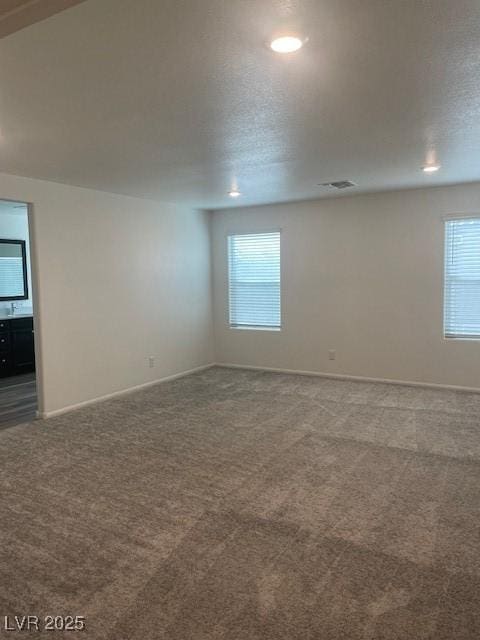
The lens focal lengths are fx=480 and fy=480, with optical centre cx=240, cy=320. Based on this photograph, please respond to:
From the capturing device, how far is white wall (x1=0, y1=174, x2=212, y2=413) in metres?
4.92

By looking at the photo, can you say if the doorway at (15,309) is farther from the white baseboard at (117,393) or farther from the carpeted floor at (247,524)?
the carpeted floor at (247,524)

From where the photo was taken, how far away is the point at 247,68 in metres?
2.25

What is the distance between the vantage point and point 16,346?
7.09 m

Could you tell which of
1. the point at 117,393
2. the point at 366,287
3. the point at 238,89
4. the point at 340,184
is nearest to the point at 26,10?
the point at 238,89

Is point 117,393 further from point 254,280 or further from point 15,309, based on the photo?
point 15,309

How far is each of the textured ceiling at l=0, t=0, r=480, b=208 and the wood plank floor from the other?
247 cm

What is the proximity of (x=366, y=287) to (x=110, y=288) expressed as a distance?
126 inches

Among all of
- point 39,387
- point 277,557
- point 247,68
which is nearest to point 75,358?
point 39,387

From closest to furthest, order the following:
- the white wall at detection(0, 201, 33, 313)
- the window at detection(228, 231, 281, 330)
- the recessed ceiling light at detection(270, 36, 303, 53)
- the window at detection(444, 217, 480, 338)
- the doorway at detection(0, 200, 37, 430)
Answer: the recessed ceiling light at detection(270, 36, 303, 53), the window at detection(444, 217, 480, 338), the doorway at detection(0, 200, 37, 430), the window at detection(228, 231, 281, 330), the white wall at detection(0, 201, 33, 313)

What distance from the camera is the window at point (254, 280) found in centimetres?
691

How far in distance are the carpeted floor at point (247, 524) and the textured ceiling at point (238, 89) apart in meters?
2.39

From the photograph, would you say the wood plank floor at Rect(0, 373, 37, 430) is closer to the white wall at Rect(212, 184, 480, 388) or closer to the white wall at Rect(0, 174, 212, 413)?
the white wall at Rect(0, 174, 212, 413)

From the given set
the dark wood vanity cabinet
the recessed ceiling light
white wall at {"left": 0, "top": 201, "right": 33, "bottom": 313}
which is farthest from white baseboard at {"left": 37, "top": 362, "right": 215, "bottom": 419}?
the recessed ceiling light

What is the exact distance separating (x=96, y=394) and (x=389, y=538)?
3851mm
